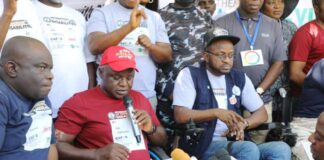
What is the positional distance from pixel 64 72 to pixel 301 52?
2.30m

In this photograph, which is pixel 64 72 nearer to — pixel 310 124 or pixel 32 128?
pixel 32 128

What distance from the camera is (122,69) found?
11.7ft

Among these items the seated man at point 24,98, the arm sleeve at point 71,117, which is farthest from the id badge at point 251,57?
the seated man at point 24,98

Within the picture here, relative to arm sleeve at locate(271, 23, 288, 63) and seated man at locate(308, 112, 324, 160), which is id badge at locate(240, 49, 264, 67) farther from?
seated man at locate(308, 112, 324, 160)

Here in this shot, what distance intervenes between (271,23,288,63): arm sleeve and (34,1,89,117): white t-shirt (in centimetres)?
186

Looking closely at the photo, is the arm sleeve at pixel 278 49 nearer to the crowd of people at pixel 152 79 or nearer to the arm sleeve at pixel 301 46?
the crowd of people at pixel 152 79

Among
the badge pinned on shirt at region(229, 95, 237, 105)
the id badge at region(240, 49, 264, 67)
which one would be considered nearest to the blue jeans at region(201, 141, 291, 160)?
the badge pinned on shirt at region(229, 95, 237, 105)

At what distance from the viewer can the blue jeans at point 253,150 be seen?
12.8ft

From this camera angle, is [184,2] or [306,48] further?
[306,48]

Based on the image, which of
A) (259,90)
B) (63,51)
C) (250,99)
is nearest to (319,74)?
(259,90)

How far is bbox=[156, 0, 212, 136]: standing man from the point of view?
15.0ft

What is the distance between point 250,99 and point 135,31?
1.11 m

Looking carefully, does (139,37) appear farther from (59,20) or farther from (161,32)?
(59,20)

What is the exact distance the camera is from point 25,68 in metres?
2.72
